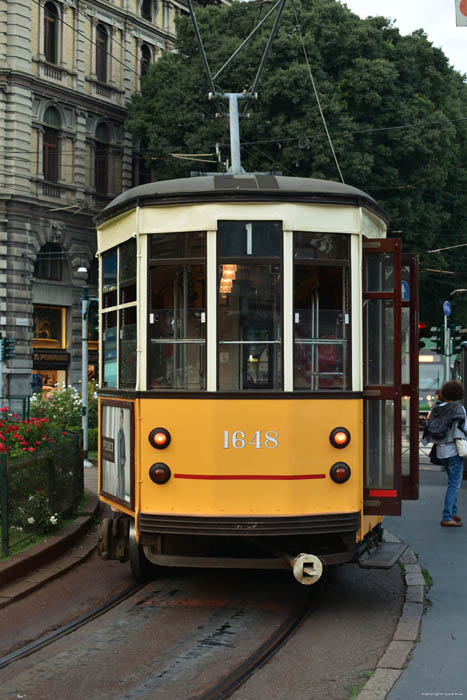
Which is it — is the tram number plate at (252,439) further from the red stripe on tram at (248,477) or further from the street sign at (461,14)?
the street sign at (461,14)

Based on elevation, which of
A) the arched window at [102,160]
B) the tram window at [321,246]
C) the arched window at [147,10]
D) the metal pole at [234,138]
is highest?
the arched window at [147,10]

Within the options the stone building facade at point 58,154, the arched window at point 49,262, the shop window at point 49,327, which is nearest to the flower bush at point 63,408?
the stone building facade at point 58,154

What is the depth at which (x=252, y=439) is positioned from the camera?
7.10 metres

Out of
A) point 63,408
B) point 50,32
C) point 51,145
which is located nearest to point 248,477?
point 63,408

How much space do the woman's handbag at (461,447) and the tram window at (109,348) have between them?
14.6 ft

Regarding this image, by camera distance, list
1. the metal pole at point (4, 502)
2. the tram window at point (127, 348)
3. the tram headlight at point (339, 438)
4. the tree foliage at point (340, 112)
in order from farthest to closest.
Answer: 1. the tree foliage at point (340, 112)
2. the metal pole at point (4, 502)
3. the tram window at point (127, 348)
4. the tram headlight at point (339, 438)

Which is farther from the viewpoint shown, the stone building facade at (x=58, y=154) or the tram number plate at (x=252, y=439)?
the stone building facade at (x=58, y=154)

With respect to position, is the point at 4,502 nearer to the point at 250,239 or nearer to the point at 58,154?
the point at 250,239

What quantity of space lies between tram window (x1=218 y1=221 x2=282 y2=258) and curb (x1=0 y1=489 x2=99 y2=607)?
327cm

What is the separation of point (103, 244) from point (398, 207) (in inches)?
1029

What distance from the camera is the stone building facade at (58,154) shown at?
115ft

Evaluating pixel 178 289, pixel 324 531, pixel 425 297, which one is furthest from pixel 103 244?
Answer: pixel 425 297

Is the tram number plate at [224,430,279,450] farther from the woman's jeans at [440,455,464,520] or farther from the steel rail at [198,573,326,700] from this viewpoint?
the woman's jeans at [440,455,464,520]

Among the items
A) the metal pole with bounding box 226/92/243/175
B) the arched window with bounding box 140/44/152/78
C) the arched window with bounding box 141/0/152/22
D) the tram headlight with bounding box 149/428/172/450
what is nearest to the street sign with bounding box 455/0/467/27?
the metal pole with bounding box 226/92/243/175
